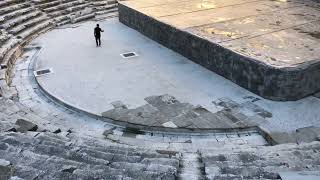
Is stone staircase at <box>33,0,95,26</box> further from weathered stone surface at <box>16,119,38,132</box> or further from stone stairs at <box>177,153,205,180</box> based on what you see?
stone stairs at <box>177,153,205,180</box>

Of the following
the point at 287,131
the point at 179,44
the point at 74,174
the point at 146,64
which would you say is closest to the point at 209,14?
the point at 179,44

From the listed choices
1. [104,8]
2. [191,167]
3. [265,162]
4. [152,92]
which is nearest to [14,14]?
[104,8]

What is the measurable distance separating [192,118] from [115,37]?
6.75 meters

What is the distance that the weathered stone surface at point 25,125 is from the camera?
307 inches

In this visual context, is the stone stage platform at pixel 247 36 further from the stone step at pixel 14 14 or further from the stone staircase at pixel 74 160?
the stone staircase at pixel 74 160

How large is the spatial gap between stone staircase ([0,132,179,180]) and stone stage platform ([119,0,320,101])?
4.31 meters

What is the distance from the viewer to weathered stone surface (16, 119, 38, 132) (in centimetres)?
779

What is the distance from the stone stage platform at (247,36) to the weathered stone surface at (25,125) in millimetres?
5258

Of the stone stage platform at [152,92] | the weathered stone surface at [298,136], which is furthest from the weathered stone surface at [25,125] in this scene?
the weathered stone surface at [298,136]

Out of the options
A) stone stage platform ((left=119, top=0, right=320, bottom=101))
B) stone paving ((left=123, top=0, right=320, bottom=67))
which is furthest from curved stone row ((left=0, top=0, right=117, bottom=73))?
stone paving ((left=123, top=0, right=320, bottom=67))

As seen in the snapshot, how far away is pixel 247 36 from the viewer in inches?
452

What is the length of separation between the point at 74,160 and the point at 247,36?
743cm

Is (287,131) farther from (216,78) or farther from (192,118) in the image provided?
(216,78)

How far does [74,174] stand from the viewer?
486 centimetres
